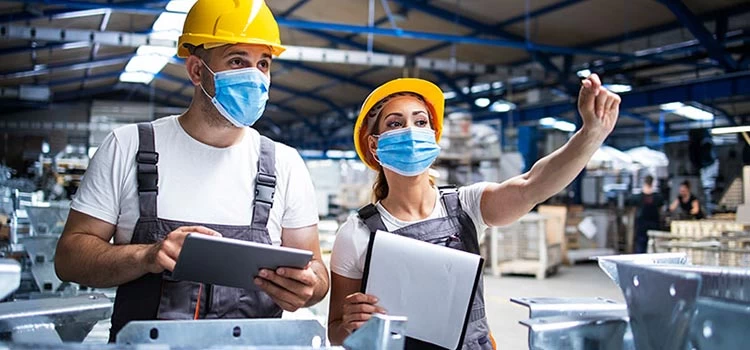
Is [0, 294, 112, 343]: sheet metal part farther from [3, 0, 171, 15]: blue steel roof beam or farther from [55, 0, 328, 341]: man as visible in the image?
[3, 0, 171, 15]: blue steel roof beam

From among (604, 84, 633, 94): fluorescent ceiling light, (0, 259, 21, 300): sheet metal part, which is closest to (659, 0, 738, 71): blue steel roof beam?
(604, 84, 633, 94): fluorescent ceiling light

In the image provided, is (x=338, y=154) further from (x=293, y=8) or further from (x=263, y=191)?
(x=263, y=191)

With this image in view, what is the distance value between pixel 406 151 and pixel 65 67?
1518cm

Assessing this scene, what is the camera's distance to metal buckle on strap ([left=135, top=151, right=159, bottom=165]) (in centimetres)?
168

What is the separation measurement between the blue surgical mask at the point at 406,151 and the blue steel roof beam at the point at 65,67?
45.4ft

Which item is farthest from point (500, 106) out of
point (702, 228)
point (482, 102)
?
point (702, 228)

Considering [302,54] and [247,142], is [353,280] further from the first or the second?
[302,54]

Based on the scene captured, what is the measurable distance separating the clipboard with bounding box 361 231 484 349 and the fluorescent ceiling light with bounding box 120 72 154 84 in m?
15.7

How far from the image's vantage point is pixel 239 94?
5.87ft

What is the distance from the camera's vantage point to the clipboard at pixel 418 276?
1.54m

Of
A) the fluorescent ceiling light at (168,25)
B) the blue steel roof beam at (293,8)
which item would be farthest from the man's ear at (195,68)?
the blue steel roof beam at (293,8)

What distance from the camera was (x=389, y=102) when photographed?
212 cm

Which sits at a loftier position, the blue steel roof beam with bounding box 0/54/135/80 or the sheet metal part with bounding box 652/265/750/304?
the blue steel roof beam with bounding box 0/54/135/80

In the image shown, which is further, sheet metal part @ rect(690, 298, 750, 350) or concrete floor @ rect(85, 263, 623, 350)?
concrete floor @ rect(85, 263, 623, 350)
